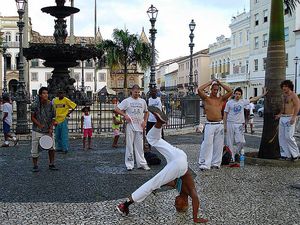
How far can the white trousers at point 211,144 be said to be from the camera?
9.02 m

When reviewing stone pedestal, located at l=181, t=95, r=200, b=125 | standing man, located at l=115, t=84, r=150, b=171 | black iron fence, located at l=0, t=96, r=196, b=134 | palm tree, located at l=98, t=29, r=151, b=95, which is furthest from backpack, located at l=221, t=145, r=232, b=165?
palm tree, located at l=98, t=29, r=151, b=95

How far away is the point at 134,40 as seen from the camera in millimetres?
38969

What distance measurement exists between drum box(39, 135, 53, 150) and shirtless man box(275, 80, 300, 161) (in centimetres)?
487

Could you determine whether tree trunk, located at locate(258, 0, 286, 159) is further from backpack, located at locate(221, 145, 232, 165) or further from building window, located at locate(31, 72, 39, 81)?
building window, located at locate(31, 72, 39, 81)

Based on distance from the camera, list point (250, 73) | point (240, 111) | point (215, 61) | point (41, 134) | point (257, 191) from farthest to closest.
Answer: point (215, 61)
point (250, 73)
point (240, 111)
point (41, 134)
point (257, 191)

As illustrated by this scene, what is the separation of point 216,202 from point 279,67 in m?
4.79

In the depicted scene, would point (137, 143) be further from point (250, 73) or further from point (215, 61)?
point (215, 61)

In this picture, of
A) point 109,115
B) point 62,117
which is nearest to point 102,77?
point 109,115

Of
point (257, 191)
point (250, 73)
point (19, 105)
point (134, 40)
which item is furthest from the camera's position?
point (250, 73)

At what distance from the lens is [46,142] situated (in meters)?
8.56

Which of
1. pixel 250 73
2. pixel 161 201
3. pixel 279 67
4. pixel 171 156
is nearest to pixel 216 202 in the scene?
pixel 161 201

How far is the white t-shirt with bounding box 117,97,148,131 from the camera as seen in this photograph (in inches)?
347

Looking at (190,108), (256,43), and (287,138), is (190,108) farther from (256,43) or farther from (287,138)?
(256,43)

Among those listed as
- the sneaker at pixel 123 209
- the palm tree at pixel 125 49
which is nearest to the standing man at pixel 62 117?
the sneaker at pixel 123 209
